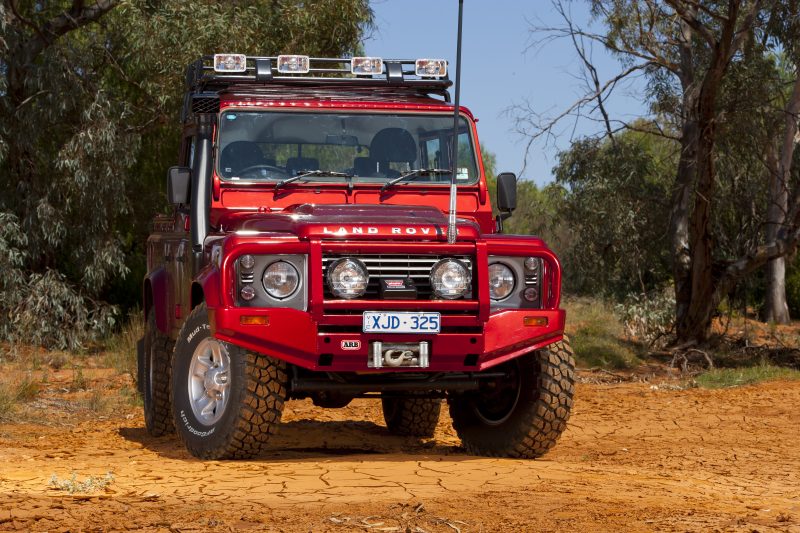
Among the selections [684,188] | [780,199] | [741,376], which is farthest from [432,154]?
[780,199]

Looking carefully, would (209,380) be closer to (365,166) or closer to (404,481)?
(404,481)

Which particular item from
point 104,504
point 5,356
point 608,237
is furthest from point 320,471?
point 608,237

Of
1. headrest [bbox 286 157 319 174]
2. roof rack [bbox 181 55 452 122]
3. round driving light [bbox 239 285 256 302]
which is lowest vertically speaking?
round driving light [bbox 239 285 256 302]

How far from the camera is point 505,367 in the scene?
8594mm

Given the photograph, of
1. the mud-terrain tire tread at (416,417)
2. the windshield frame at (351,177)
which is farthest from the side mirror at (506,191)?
the mud-terrain tire tread at (416,417)

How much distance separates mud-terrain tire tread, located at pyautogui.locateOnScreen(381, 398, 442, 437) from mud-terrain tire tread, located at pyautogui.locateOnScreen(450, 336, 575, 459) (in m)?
1.80

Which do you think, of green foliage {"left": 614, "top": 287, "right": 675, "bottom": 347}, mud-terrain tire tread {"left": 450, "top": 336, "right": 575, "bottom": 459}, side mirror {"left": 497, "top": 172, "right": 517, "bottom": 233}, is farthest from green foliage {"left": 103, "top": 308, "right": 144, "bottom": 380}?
green foliage {"left": 614, "top": 287, "right": 675, "bottom": 347}

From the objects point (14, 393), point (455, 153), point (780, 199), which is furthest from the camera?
point (780, 199)

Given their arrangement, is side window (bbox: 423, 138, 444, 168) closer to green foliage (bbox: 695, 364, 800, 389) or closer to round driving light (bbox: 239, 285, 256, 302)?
round driving light (bbox: 239, 285, 256, 302)

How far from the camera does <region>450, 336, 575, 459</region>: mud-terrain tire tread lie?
8.20 metres

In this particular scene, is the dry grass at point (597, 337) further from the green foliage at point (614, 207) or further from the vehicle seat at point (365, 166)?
the vehicle seat at point (365, 166)

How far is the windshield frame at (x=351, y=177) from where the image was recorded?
8680 millimetres

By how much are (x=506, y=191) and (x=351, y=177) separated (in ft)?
3.71

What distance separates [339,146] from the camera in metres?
9.02
